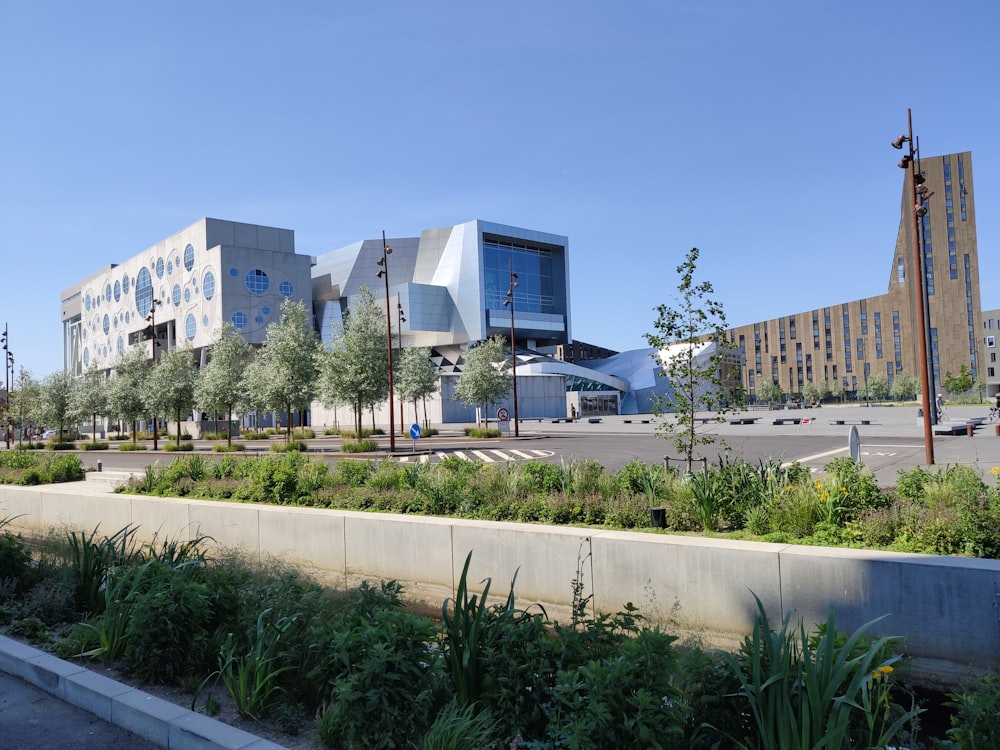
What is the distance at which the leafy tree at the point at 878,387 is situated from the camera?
4481 inches

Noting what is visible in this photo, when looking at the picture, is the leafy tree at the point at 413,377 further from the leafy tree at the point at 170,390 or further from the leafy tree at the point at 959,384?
the leafy tree at the point at 959,384

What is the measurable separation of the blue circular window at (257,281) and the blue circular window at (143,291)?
61.5 ft

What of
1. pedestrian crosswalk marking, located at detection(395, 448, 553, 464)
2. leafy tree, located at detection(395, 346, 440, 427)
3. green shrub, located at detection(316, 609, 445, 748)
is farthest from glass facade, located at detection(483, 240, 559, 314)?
green shrub, located at detection(316, 609, 445, 748)

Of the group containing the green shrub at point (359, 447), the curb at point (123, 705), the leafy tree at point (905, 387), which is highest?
the leafy tree at point (905, 387)

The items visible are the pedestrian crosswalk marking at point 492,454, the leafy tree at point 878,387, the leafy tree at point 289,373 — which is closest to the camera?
the pedestrian crosswalk marking at point 492,454

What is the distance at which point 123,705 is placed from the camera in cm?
433

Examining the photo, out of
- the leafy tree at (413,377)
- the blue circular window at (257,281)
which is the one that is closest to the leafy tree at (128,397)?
the leafy tree at (413,377)

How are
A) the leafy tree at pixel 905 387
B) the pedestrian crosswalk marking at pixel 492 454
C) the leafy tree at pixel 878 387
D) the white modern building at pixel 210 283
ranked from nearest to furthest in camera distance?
the pedestrian crosswalk marking at pixel 492 454, the white modern building at pixel 210 283, the leafy tree at pixel 905 387, the leafy tree at pixel 878 387

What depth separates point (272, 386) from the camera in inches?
1508

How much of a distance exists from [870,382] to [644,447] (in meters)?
104

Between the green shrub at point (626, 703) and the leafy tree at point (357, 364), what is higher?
Answer: the leafy tree at point (357, 364)

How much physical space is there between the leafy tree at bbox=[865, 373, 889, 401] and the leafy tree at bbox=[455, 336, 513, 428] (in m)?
90.2

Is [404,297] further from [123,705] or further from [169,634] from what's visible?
[123,705]

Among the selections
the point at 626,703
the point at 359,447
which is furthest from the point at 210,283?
the point at 626,703
